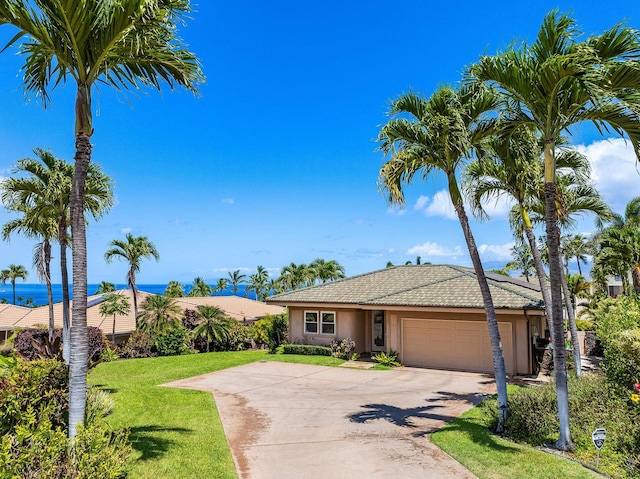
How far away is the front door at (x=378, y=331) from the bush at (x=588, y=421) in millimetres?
12725

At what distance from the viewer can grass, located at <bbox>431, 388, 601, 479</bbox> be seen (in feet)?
23.9

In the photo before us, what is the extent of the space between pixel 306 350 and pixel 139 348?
1049cm

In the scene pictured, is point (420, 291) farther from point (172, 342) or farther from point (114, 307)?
point (114, 307)

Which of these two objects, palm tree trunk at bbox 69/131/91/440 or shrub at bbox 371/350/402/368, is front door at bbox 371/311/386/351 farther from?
palm tree trunk at bbox 69/131/91/440

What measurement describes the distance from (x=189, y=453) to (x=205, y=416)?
3.18m

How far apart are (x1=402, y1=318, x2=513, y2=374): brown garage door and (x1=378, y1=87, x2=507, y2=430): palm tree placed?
854 centimetres

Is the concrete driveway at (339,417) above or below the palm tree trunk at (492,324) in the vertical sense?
below

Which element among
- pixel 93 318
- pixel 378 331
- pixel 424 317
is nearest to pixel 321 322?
pixel 378 331

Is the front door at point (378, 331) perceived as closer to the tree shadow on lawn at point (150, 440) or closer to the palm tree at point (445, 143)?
the palm tree at point (445, 143)

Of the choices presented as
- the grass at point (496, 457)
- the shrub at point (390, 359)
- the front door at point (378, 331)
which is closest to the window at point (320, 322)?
the front door at point (378, 331)

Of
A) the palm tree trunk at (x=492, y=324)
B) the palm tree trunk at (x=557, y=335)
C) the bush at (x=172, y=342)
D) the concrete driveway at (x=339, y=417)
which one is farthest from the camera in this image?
the bush at (x=172, y=342)

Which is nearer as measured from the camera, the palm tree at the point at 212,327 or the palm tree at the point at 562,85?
the palm tree at the point at 562,85

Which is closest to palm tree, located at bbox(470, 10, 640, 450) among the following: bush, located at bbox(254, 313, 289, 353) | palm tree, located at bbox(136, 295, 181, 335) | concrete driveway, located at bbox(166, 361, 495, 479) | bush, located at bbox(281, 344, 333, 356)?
concrete driveway, located at bbox(166, 361, 495, 479)

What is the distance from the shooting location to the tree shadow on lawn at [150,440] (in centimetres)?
845
